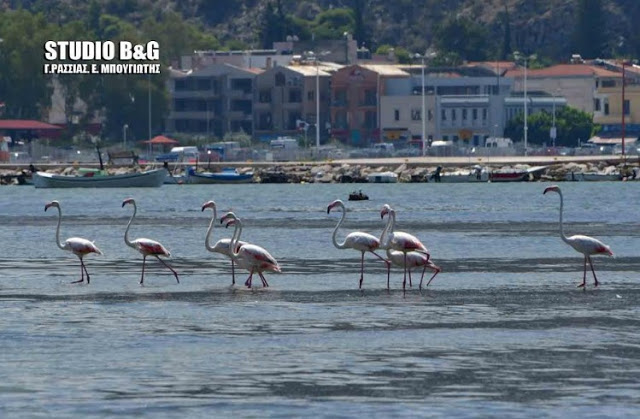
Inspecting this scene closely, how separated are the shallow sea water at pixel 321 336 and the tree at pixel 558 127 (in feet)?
422

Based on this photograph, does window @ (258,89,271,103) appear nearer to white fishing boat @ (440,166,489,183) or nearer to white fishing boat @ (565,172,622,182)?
white fishing boat @ (440,166,489,183)

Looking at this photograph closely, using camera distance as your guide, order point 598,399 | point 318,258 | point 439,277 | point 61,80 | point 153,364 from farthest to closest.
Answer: point 61,80, point 318,258, point 439,277, point 153,364, point 598,399

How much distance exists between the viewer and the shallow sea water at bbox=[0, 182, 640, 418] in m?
27.6

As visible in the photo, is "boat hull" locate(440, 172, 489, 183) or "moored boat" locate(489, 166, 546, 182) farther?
"boat hull" locate(440, 172, 489, 183)

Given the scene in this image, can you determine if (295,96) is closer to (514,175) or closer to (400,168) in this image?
(400,168)

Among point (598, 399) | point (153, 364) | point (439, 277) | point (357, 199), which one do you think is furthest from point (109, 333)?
point (357, 199)

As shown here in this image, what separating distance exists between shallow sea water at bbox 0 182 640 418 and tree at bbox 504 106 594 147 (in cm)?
12852

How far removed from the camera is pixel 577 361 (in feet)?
101

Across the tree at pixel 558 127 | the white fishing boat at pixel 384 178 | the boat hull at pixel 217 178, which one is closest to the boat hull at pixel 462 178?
the white fishing boat at pixel 384 178

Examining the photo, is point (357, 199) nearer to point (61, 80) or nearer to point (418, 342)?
point (418, 342)

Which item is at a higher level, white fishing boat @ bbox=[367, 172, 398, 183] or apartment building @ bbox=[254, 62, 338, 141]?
apartment building @ bbox=[254, 62, 338, 141]

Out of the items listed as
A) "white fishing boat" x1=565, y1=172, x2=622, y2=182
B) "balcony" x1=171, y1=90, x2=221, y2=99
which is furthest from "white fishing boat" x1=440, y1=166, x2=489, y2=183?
"balcony" x1=171, y1=90, x2=221, y2=99

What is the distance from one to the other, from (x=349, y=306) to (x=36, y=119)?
16141cm

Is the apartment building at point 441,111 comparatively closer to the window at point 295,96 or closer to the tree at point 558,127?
the tree at point 558,127
